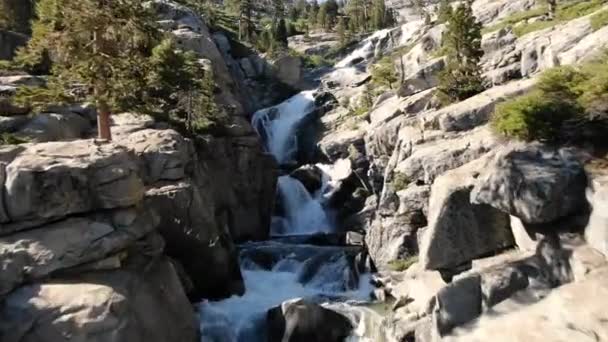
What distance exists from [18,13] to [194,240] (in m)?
40.7

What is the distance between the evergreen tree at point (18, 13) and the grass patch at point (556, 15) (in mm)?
46438

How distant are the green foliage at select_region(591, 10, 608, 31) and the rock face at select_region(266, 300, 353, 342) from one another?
25.6m

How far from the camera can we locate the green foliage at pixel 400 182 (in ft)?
98.7

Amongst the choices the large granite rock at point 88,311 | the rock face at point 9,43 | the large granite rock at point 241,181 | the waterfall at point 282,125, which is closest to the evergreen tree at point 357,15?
the waterfall at point 282,125

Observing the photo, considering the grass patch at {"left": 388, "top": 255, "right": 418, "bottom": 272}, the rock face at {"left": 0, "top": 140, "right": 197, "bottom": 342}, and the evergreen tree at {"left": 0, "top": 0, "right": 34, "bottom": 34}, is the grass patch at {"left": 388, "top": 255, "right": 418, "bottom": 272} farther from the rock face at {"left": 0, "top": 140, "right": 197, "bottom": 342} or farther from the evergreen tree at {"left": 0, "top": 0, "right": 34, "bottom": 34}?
the evergreen tree at {"left": 0, "top": 0, "right": 34, "bottom": 34}

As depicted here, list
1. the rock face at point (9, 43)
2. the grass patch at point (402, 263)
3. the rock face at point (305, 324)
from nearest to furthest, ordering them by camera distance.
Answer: the rock face at point (305, 324)
the grass patch at point (402, 263)
the rock face at point (9, 43)

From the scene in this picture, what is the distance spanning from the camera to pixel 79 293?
15859 mm

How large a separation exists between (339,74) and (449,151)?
55.0 m

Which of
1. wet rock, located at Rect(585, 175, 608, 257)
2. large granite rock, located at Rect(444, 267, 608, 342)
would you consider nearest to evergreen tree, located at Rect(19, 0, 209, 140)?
large granite rock, located at Rect(444, 267, 608, 342)

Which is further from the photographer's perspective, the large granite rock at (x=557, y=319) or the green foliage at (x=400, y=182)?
the green foliage at (x=400, y=182)

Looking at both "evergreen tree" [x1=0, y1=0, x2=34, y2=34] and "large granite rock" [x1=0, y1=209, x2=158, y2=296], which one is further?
"evergreen tree" [x1=0, y1=0, x2=34, y2=34]

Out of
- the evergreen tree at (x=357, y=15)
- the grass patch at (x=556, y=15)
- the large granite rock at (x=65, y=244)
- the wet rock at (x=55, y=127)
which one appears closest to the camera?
the large granite rock at (x=65, y=244)

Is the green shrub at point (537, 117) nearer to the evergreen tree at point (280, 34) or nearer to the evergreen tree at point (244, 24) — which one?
the evergreen tree at point (280, 34)

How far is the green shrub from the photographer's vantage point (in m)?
18.7
